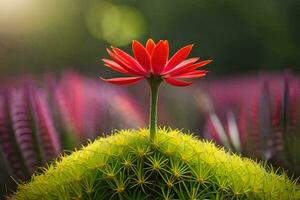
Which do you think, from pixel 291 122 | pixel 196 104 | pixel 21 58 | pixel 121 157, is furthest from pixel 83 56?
pixel 121 157

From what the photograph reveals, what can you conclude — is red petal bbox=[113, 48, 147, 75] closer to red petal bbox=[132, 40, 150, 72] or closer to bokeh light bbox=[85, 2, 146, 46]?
red petal bbox=[132, 40, 150, 72]

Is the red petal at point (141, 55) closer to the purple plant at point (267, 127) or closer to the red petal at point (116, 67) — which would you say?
the red petal at point (116, 67)

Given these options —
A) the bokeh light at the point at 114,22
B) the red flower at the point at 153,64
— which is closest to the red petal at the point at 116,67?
the red flower at the point at 153,64

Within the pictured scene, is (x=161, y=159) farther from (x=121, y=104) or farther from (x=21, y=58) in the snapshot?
(x=21, y=58)

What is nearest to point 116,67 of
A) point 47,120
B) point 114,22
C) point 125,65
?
point 125,65

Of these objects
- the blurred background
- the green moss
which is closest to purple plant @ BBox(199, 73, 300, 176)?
the blurred background
